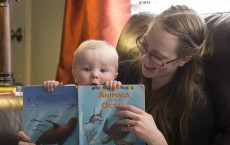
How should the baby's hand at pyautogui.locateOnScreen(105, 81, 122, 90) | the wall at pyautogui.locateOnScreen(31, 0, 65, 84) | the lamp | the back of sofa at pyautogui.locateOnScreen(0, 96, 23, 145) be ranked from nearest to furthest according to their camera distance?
the baby's hand at pyautogui.locateOnScreen(105, 81, 122, 90) < the back of sofa at pyautogui.locateOnScreen(0, 96, 23, 145) < the lamp < the wall at pyautogui.locateOnScreen(31, 0, 65, 84)

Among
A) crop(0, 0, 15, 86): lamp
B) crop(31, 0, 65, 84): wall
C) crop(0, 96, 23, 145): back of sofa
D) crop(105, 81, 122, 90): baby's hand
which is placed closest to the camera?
crop(105, 81, 122, 90): baby's hand

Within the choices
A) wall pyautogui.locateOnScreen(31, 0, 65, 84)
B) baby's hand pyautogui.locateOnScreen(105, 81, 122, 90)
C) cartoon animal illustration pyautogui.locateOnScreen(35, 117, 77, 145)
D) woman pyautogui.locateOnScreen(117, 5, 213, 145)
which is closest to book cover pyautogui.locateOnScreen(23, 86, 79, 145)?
cartoon animal illustration pyautogui.locateOnScreen(35, 117, 77, 145)

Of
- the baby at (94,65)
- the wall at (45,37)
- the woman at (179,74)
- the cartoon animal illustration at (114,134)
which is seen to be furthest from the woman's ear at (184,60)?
the wall at (45,37)

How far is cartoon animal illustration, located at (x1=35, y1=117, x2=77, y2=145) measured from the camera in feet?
3.46

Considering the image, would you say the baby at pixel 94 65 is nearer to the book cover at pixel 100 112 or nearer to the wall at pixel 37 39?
the book cover at pixel 100 112

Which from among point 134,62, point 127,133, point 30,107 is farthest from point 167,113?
point 30,107

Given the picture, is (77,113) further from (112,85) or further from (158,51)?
(158,51)

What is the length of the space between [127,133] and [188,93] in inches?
10.6

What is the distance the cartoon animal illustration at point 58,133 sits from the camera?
106 centimetres

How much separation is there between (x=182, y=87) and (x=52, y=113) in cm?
44

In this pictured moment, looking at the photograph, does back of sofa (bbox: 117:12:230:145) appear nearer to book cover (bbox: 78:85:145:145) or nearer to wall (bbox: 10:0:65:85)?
book cover (bbox: 78:85:145:145)

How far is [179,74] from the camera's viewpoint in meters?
1.27

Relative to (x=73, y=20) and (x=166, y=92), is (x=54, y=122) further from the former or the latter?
(x=73, y=20)

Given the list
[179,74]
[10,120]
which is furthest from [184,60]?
[10,120]
